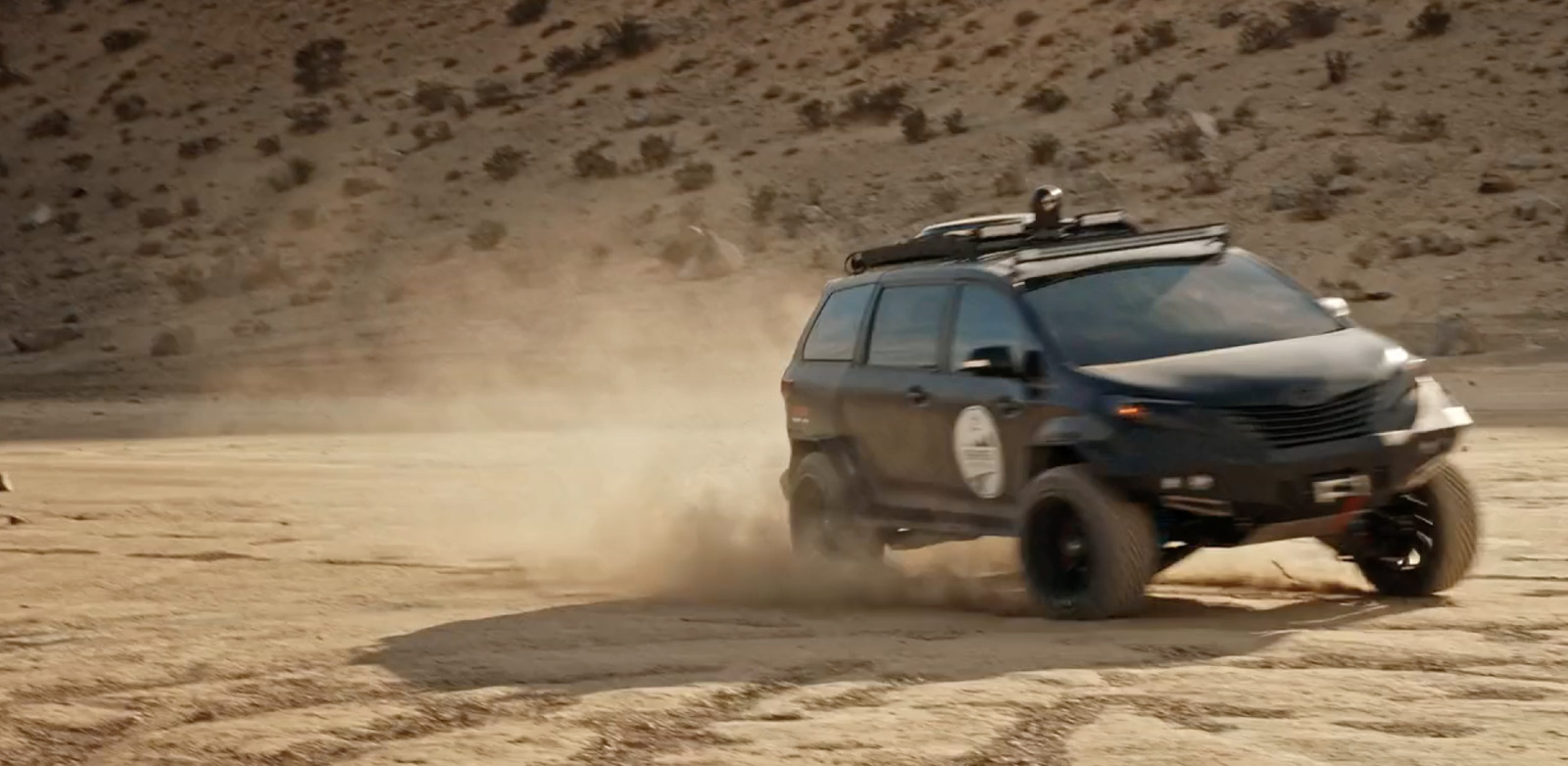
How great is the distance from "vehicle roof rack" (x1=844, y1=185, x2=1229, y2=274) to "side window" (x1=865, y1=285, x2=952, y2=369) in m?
0.23

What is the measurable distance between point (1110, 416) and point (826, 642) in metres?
1.48

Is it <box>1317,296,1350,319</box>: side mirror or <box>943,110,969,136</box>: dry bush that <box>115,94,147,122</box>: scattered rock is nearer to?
<box>943,110,969,136</box>: dry bush

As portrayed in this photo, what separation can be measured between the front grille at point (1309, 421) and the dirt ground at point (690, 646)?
76cm

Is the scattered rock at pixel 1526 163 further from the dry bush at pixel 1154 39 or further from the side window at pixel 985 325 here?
the side window at pixel 985 325

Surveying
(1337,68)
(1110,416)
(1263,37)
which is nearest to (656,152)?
(1263,37)

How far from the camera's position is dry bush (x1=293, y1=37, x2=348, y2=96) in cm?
4925

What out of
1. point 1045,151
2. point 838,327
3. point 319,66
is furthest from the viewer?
point 319,66

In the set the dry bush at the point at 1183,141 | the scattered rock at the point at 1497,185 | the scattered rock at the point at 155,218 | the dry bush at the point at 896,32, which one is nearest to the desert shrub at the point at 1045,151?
the dry bush at the point at 1183,141

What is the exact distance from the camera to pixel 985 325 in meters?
11.3

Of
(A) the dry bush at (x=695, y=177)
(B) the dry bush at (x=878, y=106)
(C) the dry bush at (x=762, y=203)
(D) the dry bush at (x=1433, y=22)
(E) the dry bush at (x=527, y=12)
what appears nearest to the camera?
(C) the dry bush at (x=762, y=203)

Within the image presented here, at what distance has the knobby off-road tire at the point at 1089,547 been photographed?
1012 centimetres

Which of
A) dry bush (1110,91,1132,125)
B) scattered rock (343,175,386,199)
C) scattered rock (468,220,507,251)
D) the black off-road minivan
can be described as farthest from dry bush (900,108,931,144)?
the black off-road minivan

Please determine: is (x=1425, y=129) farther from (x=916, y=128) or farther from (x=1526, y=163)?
(x=916, y=128)

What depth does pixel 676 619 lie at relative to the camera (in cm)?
1130
